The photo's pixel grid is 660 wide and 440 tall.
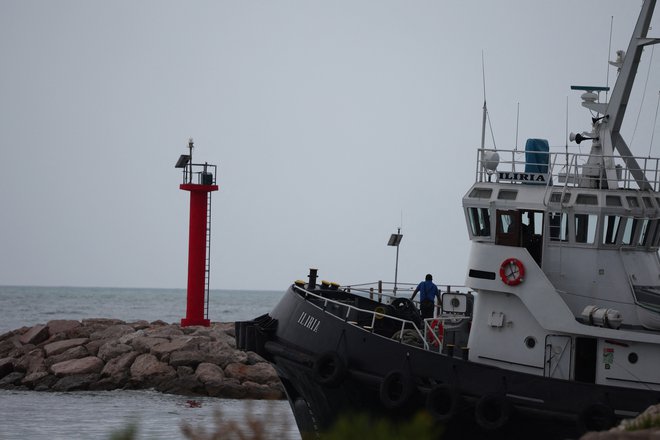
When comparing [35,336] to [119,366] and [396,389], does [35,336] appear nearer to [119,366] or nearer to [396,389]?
[119,366]

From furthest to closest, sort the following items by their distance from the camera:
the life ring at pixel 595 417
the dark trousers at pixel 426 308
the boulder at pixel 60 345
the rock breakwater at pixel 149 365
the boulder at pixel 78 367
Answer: the boulder at pixel 60 345, the boulder at pixel 78 367, the rock breakwater at pixel 149 365, the dark trousers at pixel 426 308, the life ring at pixel 595 417

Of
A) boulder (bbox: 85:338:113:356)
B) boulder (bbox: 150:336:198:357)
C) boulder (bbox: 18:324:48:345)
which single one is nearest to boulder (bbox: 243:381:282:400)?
boulder (bbox: 150:336:198:357)

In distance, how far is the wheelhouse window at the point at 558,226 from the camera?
51.5 feet

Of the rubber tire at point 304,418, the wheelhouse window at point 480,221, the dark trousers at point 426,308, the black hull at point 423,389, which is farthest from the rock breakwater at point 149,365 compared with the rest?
the wheelhouse window at point 480,221

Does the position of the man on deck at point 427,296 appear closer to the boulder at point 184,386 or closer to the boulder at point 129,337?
the boulder at point 184,386

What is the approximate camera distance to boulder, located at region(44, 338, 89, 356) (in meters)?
27.2

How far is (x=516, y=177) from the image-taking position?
53.4ft

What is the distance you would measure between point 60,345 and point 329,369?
13.6 m

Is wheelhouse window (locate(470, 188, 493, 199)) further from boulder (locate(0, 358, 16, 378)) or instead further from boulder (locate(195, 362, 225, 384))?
boulder (locate(0, 358, 16, 378))

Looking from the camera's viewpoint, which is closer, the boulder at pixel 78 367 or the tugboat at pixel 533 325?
the tugboat at pixel 533 325

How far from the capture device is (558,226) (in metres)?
15.7

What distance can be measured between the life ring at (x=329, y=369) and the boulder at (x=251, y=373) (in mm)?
9310

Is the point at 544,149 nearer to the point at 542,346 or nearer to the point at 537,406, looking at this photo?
the point at 542,346

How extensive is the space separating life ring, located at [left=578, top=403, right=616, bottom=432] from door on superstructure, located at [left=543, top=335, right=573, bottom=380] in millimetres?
986
